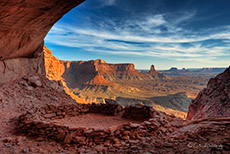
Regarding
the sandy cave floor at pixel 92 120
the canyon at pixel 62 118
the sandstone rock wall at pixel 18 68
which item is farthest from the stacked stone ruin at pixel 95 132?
the sandstone rock wall at pixel 18 68

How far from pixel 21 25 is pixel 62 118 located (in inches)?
242

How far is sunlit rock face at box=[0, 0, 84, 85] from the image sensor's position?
17.6ft

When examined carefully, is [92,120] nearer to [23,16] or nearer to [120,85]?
[23,16]

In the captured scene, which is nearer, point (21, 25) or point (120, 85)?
point (21, 25)

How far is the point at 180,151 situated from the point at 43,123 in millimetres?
5329

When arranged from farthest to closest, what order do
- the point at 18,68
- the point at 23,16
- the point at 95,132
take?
1. the point at 18,68
2. the point at 23,16
3. the point at 95,132

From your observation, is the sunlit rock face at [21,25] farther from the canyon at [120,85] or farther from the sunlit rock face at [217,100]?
the canyon at [120,85]

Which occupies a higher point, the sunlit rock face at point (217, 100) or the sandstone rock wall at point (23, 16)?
the sandstone rock wall at point (23, 16)

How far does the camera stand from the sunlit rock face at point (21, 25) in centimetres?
536

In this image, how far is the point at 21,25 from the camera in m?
7.12

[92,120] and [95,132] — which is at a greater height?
[95,132]

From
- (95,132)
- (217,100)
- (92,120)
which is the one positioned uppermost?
(217,100)

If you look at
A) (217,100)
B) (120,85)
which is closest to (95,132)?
(217,100)

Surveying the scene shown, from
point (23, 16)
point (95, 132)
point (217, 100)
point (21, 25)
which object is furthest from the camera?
point (217, 100)
